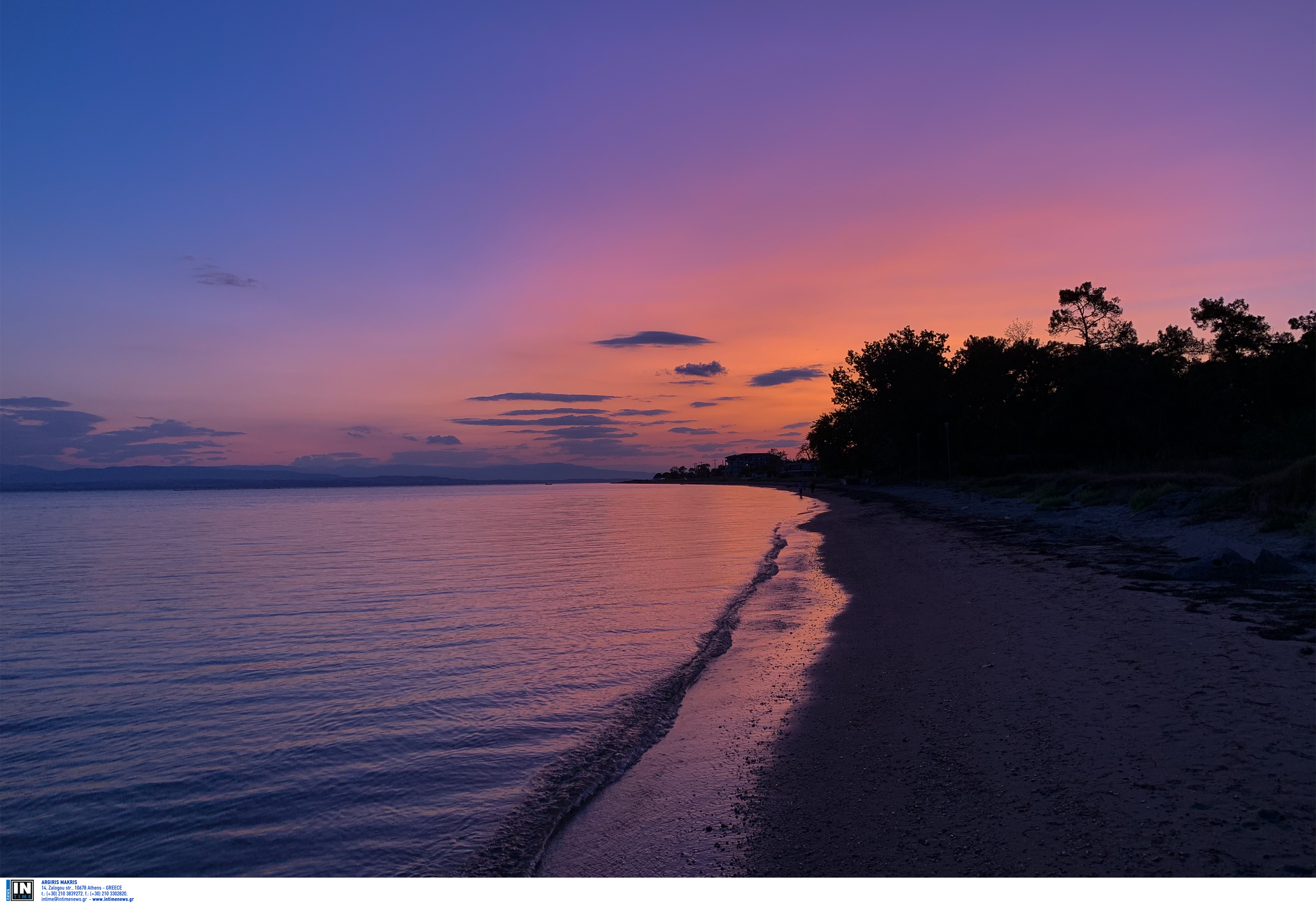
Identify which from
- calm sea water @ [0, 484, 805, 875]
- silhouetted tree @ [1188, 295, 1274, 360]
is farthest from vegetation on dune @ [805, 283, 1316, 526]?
calm sea water @ [0, 484, 805, 875]

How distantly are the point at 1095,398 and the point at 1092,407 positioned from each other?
951 millimetres

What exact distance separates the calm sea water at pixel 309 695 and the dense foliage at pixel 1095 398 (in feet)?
126

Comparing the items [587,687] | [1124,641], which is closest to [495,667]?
[587,687]

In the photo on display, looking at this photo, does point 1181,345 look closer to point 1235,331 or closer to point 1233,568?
point 1235,331

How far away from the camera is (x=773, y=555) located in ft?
82.3

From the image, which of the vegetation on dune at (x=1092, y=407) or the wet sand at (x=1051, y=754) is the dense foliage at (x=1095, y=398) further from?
the wet sand at (x=1051, y=754)

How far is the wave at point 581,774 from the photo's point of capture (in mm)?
5234

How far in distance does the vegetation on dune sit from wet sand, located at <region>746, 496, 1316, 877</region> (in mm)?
17677

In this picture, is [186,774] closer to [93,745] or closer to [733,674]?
[93,745]

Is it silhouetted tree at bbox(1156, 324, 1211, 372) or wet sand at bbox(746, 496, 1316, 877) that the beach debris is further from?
silhouetted tree at bbox(1156, 324, 1211, 372)

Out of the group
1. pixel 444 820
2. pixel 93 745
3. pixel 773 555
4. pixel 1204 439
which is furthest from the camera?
pixel 1204 439

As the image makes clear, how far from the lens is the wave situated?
523 centimetres

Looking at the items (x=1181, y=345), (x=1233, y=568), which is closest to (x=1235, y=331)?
(x=1181, y=345)

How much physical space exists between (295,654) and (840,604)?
10.1 metres
